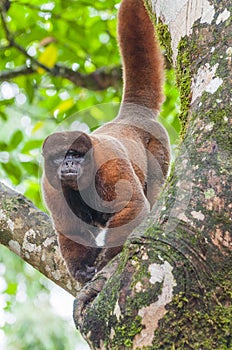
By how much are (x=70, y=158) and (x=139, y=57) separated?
1.06 meters

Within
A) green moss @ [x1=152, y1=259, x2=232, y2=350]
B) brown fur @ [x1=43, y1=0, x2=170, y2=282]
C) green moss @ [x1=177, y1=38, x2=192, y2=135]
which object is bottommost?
brown fur @ [x1=43, y1=0, x2=170, y2=282]

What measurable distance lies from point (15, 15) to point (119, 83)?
106 centimetres

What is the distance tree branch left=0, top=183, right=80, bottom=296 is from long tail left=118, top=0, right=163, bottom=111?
1264 mm

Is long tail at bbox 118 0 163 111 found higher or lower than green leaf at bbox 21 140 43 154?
higher

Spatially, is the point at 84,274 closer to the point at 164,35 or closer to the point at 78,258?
the point at 78,258

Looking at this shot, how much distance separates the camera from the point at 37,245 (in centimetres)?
329

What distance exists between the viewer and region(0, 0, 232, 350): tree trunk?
5.58 feet

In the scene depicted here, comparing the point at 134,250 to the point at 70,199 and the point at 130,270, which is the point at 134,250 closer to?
the point at 130,270

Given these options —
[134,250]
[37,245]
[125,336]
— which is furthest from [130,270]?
[37,245]

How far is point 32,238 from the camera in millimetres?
3295

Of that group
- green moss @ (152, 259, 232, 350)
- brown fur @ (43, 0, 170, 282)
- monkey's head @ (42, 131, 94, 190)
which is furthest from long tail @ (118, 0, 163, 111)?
green moss @ (152, 259, 232, 350)

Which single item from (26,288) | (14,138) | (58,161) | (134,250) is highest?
(134,250)

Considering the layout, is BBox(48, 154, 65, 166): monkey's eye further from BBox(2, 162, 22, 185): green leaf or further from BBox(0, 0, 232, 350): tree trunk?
BBox(2, 162, 22, 185): green leaf

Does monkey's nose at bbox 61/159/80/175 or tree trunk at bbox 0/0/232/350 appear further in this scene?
monkey's nose at bbox 61/159/80/175
